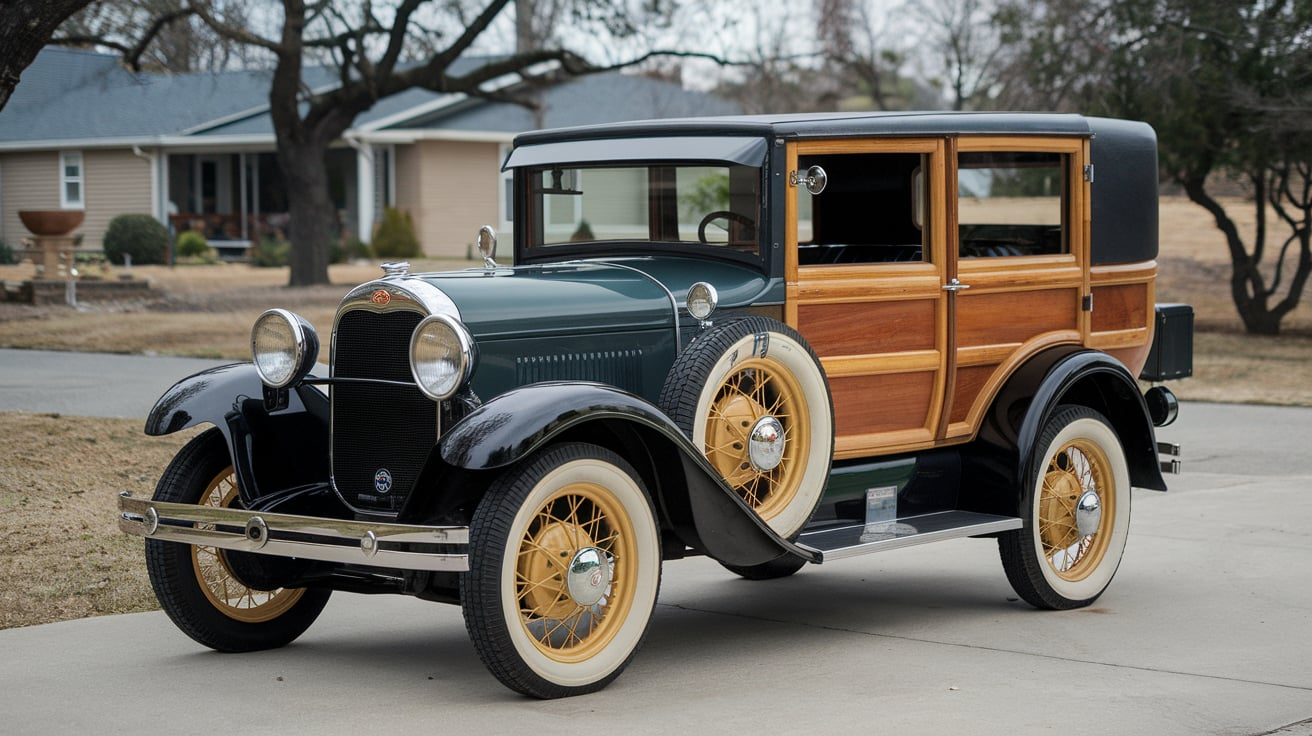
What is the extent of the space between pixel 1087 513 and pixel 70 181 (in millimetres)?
34416

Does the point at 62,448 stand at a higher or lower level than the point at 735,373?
lower

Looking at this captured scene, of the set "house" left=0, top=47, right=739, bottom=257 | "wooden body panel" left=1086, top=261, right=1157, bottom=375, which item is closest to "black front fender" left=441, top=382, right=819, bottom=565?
"wooden body panel" left=1086, top=261, right=1157, bottom=375

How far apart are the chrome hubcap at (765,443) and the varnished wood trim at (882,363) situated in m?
0.46

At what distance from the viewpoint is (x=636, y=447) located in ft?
16.8

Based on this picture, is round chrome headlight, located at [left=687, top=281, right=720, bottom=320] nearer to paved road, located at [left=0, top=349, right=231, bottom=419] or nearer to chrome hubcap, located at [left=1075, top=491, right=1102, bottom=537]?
chrome hubcap, located at [left=1075, top=491, right=1102, bottom=537]

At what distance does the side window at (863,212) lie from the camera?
255 inches

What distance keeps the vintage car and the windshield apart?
0.01m

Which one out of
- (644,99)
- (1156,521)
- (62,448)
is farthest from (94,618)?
(644,99)

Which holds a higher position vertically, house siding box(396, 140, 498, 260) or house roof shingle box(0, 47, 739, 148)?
house roof shingle box(0, 47, 739, 148)

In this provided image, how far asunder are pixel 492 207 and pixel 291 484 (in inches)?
1188

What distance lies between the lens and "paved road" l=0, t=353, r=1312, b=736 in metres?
4.58

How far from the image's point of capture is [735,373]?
5375 millimetres

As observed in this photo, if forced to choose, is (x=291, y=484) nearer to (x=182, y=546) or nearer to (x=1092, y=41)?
(x=182, y=546)

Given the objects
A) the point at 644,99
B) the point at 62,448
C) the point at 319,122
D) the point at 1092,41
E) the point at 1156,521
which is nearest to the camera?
the point at 1156,521
